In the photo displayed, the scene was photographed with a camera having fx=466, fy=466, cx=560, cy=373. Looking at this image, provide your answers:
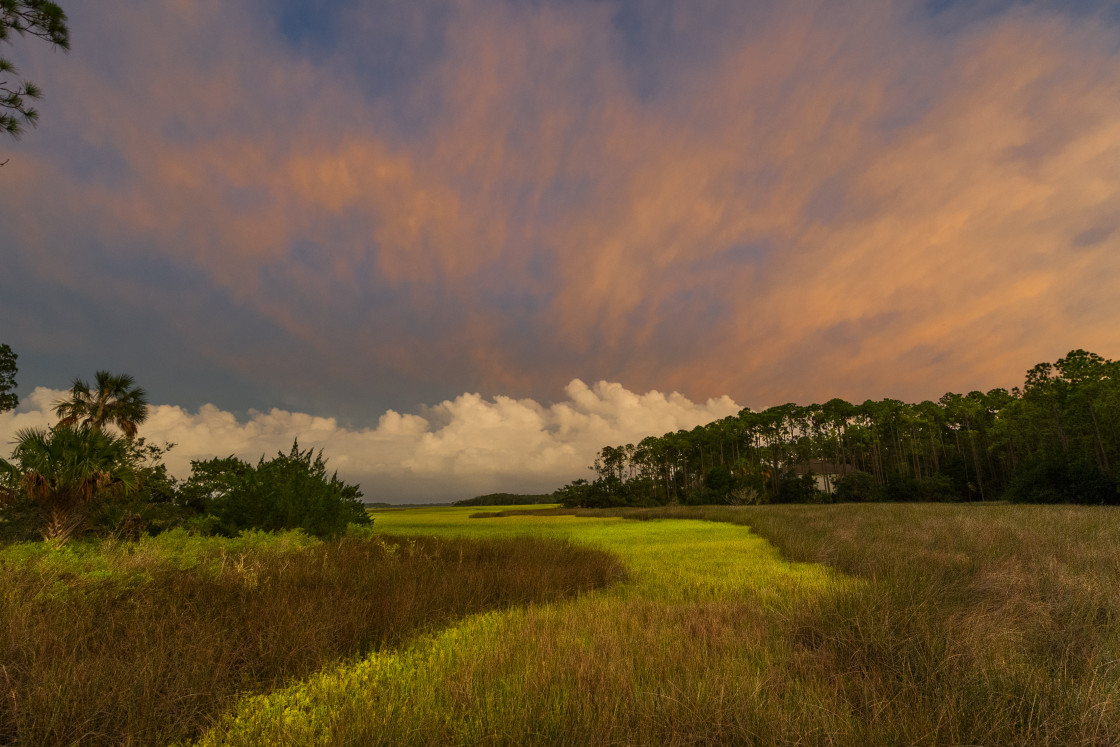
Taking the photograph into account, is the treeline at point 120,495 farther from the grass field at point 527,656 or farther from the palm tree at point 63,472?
the grass field at point 527,656

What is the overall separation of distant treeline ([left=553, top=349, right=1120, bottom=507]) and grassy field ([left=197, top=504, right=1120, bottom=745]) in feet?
133

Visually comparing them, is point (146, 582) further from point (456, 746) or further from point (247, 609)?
point (456, 746)

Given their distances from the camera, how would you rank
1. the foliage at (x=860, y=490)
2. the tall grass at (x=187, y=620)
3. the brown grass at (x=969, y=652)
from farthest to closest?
the foliage at (x=860, y=490) → the tall grass at (x=187, y=620) → the brown grass at (x=969, y=652)

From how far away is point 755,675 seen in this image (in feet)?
13.0

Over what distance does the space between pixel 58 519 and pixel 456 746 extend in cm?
1640

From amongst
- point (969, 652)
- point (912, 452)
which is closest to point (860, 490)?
point (912, 452)

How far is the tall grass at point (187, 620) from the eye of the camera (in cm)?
347

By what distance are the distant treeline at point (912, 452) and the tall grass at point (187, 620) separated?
→ 45.3 metres

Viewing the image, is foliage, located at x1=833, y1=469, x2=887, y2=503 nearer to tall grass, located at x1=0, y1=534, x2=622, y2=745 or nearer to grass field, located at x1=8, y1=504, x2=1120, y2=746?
grass field, located at x1=8, y1=504, x2=1120, y2=746

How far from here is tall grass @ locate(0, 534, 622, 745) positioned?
11.4 feet

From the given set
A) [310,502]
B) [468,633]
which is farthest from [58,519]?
[468,633]

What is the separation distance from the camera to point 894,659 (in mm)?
4367

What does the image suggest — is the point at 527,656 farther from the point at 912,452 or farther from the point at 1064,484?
the point at 912,452

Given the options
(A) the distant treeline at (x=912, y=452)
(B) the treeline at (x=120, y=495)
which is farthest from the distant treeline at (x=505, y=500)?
(B) the treeline at (x=120, y=495)
